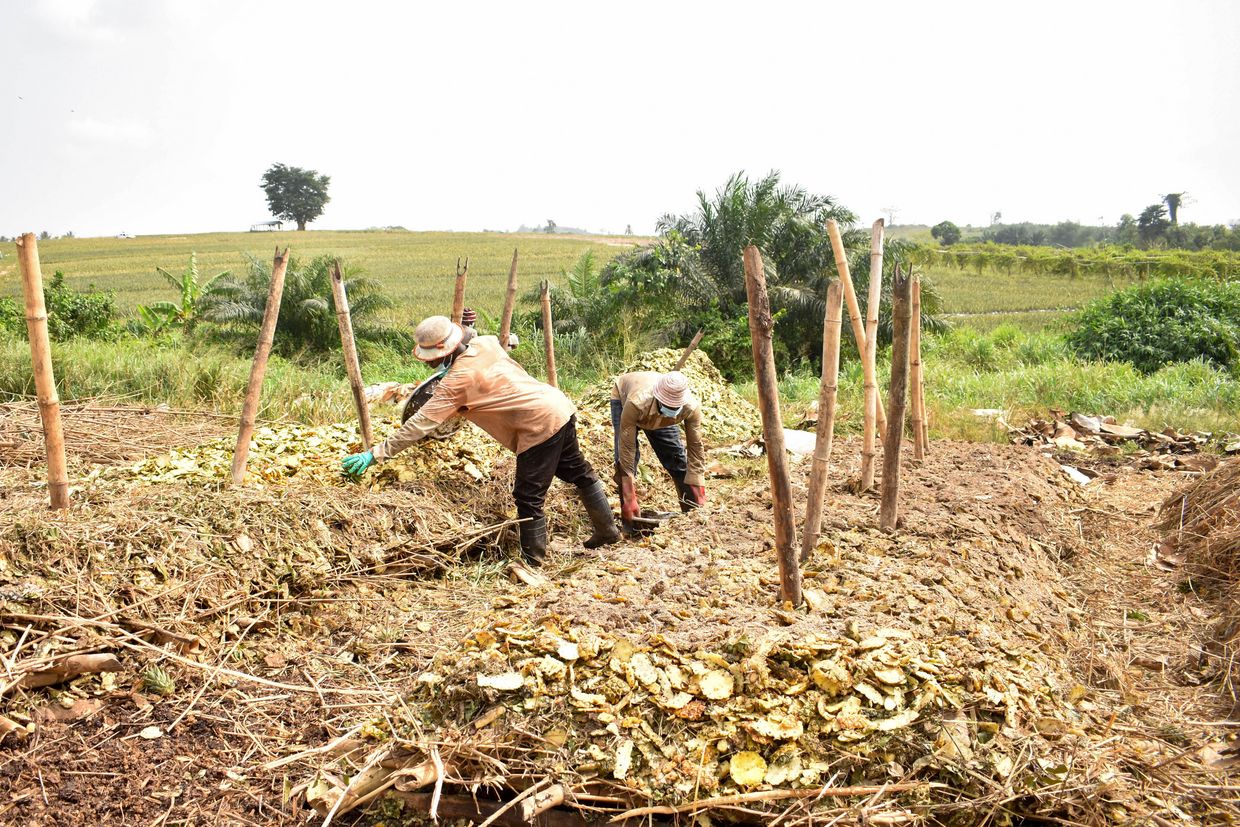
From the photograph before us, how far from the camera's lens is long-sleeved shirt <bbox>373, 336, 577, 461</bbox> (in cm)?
477

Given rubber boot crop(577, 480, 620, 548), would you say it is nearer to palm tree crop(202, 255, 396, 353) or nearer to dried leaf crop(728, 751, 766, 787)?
dried leaf crop(728, 751, 766, 787)

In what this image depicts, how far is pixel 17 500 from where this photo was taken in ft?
15.2

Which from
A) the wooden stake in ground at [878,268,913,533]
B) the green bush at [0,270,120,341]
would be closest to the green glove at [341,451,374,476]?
the wooden stake in ground at [878,268,913,533]

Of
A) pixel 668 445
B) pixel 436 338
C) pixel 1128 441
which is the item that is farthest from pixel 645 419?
pixel 1128 441

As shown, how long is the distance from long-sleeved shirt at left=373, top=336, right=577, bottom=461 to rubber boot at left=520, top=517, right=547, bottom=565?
0.45 m

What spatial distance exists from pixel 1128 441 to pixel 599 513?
584 centimetres

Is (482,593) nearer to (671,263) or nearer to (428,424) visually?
(428,424)

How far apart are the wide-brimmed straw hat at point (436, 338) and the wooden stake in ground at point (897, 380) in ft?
7.86

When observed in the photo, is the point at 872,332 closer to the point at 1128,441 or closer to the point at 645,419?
the point at 645,419

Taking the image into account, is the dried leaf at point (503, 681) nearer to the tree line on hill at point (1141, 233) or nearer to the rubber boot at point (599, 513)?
the rubber boot at point (599, 513)

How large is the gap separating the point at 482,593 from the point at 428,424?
38.7 inches

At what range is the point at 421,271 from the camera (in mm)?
29500

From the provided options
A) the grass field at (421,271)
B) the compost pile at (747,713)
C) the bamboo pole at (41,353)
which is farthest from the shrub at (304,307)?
the compost pile at (747,713)

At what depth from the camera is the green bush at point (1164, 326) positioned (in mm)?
12258
